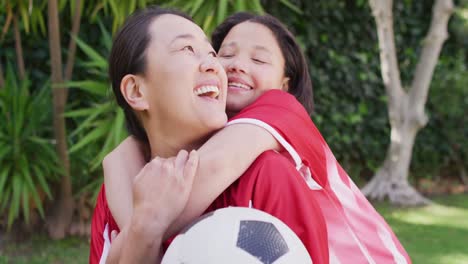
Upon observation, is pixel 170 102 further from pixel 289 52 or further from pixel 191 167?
pixel 289 52

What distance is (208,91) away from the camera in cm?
175

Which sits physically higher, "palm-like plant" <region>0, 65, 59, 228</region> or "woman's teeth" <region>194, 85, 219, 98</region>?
"woman's teeth" <region>194, 85, 219, 98</region>

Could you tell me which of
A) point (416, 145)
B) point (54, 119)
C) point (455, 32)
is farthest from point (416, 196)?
point (54, 119)

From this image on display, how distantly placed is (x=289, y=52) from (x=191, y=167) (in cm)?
77

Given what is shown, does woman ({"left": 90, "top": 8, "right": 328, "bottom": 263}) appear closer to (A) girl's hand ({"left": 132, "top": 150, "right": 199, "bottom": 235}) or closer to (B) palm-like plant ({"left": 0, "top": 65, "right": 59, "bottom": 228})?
(A) girl's hand ({"left": 132, "top": 150, "right": 199, "bottom": 235})

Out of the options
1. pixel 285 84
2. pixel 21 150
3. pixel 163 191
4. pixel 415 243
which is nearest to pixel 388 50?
pixel 415 243

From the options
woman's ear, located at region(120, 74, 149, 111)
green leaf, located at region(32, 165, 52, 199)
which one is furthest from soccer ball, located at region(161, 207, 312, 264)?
green leaf, located at region(32, 165, 52, 199)

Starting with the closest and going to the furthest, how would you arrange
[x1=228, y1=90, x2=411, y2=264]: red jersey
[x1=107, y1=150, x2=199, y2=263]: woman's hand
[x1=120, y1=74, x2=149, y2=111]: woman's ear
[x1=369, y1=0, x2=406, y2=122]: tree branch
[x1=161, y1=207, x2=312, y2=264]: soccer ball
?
[x1=161, y1=207, x2=312, y2=264]: soccer ball < [x1=107, y1=150, x2=199, y2=263]: woman's hand < [x1=228, y1=90, x2=411, y2=264]: red jersey < [x1=120, y1=74, x2=149, y2=111]: woman's ear < [x1=369, y1=0, x2=406, y2=122]: tree branch

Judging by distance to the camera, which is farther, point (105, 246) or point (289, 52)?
point (289, 52)

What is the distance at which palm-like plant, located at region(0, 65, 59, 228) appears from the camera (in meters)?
4.80

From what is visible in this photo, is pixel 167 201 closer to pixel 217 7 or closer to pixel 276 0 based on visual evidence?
pixel 217 7

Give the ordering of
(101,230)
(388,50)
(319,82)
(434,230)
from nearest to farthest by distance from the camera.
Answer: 1. (101,230)
2. (434,230)
3. (388,50)
4. (319,82)

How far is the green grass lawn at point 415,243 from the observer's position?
15.1 feet

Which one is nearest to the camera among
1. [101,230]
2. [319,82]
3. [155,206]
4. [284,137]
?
[155,206]
